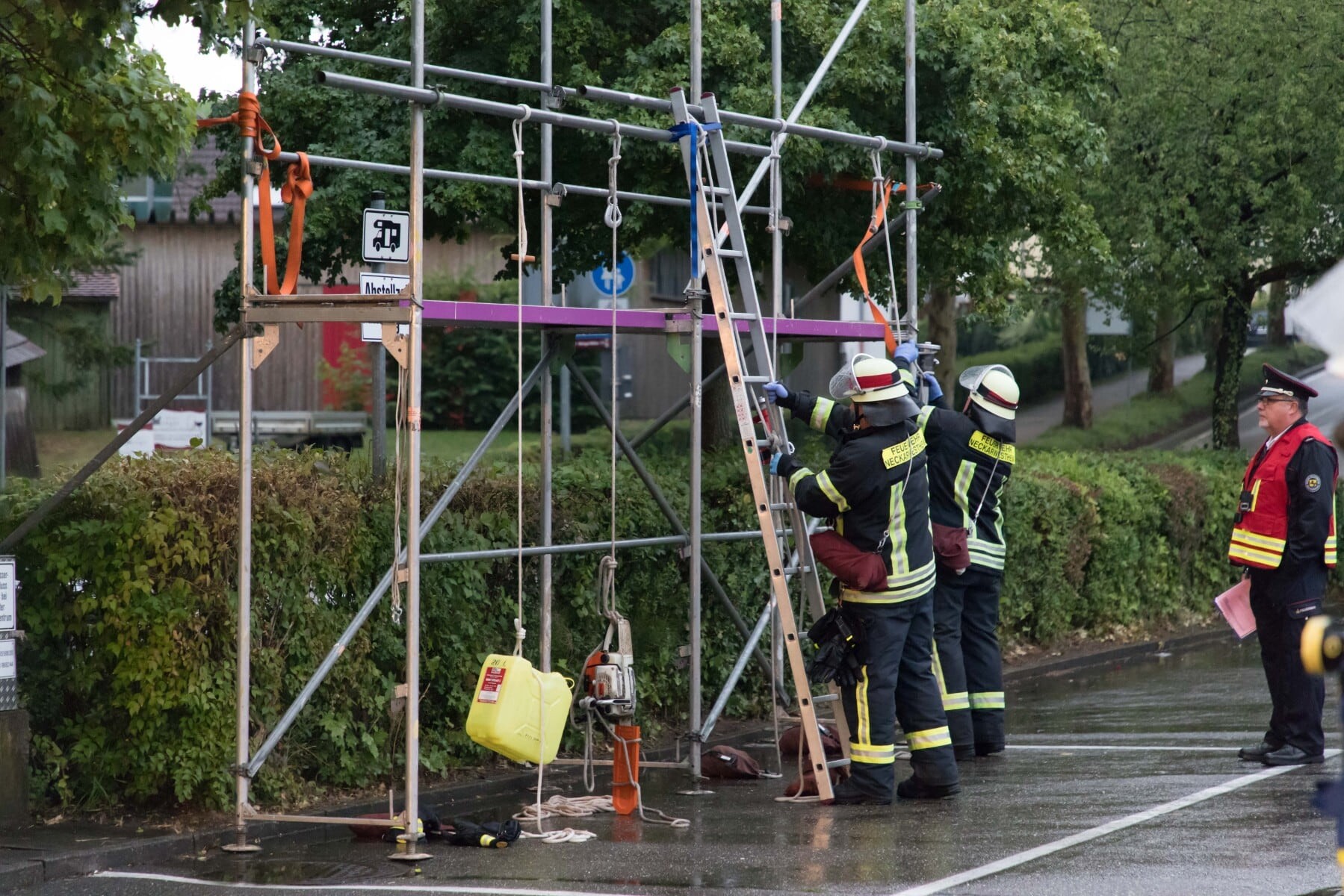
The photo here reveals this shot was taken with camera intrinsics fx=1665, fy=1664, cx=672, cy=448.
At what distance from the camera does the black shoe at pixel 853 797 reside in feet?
27.1

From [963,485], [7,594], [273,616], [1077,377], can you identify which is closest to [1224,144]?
[963,485]

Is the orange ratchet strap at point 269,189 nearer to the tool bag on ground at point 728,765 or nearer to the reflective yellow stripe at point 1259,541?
the tool bag on ground at point 728,765

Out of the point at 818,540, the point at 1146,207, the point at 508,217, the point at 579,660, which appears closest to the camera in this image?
the point at 818,540

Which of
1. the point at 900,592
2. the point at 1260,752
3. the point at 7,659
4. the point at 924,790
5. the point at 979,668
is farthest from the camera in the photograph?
the point at 979,668

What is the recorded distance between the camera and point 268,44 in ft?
25.7

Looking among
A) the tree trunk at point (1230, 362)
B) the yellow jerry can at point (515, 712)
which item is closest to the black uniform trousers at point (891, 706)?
the yellow jerry can at point (515, 712)

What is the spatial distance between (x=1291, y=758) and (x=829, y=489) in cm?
310

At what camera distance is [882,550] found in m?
8.27

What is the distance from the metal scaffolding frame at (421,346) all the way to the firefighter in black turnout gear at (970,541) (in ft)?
2.75

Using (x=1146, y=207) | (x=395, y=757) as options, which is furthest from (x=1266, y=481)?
(x=1146, y=207)

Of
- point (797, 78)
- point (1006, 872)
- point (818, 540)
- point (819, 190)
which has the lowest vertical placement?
point (1006, 872)

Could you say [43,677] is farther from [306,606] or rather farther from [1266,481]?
[1266,481]

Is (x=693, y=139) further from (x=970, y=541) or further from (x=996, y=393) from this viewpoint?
(x=970, y=541)

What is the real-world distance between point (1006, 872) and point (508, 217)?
921cm
